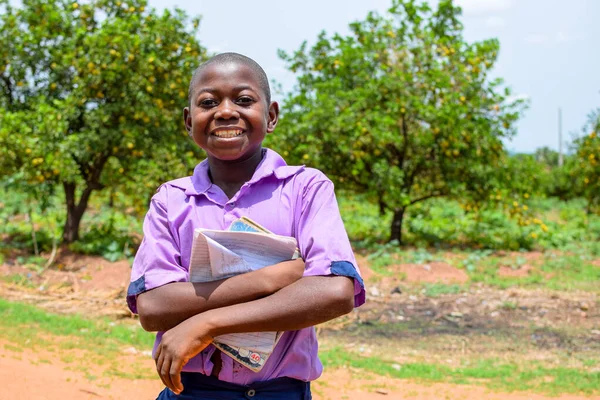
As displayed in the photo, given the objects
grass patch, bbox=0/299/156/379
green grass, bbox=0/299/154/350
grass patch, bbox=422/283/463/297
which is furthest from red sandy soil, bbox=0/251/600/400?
green grass, bbox=0/299/154/350

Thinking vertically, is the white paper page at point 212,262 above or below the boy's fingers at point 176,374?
above

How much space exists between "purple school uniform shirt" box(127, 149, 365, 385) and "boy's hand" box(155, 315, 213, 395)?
0.23 ft

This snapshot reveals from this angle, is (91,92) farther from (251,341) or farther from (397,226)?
(251,341)

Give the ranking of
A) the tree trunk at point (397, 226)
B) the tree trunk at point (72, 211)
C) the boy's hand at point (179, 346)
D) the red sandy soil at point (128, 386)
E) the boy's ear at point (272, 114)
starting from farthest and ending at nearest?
1. the tree trunk at point (397, 226)
2. the tree trunk at point (72, 211)
3. the red sandy soil at point (128, 386)
4. the boy's ear at point (272, 114)
5. the boy's hand at point (179, 346)

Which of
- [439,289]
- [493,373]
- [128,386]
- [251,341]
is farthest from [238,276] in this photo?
[439,289]

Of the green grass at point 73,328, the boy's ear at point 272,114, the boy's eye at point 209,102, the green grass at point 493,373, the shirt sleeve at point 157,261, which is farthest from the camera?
the green grass at point 73,328

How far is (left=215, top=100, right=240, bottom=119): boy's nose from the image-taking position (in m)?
1.77

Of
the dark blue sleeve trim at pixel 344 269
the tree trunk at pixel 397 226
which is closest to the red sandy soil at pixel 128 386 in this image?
the dark blue sleeve trim at pixel 344 269

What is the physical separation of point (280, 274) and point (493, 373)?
4.91m

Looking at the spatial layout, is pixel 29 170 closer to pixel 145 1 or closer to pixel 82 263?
pixel 82 263

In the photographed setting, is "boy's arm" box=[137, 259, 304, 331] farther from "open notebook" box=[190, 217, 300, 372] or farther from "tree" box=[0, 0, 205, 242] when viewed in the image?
"tree" box=[0, 0, 205, 242]

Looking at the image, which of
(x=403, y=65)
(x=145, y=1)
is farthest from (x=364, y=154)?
(x=145, y=1)

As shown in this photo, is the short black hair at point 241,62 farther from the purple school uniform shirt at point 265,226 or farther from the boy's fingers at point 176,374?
the boy's fingers at point 176,374

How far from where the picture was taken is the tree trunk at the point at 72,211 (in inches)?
445
